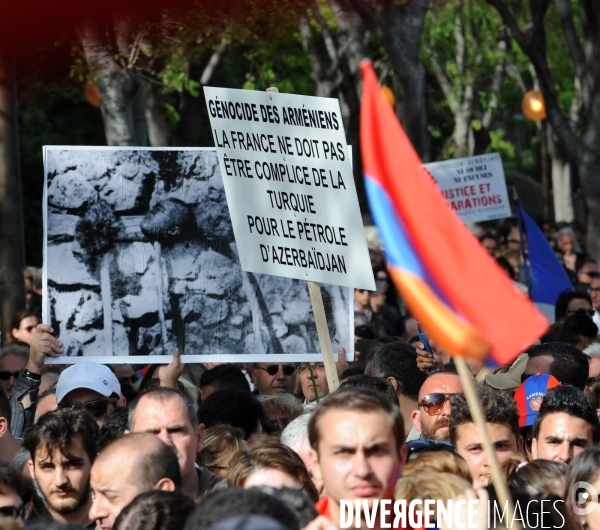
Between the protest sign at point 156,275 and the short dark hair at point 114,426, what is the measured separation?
1297 mm

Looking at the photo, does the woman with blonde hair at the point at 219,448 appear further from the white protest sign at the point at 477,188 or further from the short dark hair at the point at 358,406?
the white protest sign at the point at 477,188

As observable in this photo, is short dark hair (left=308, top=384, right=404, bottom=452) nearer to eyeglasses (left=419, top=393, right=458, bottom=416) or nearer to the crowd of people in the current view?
the crowd of people

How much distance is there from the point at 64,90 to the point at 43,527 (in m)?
14.8

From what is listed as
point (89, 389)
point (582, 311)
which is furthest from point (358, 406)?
point (582, 311)

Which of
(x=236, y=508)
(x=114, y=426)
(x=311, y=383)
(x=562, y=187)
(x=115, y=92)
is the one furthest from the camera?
(x=562, y=187)

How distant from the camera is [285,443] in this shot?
5.07 metres

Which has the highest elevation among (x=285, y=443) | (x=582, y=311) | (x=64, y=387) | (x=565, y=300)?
(x=565, y=300)

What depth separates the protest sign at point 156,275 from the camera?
7.16 metres

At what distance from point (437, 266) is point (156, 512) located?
3.99ft

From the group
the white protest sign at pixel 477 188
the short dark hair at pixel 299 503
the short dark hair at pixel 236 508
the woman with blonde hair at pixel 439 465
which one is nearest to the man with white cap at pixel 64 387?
the woman with blonde hair at pixel 439 465

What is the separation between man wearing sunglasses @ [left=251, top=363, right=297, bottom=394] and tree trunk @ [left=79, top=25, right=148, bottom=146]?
544 centimetres

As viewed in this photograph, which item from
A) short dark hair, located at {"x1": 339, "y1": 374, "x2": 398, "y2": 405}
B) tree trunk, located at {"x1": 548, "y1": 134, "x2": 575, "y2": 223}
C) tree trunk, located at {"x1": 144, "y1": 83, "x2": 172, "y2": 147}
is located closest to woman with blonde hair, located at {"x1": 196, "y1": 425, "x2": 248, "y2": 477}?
short dark hair, located at {"x1": 339, "y1": 374, "x2": 398, "y2": 405}

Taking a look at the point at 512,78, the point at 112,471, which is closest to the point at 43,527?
the point at 112,471

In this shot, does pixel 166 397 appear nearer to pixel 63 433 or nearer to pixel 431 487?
pixel 63 433
